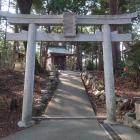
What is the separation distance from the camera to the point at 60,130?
9617 millimetres

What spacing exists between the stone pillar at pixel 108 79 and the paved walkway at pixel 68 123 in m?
0.63

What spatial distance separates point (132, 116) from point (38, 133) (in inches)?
130

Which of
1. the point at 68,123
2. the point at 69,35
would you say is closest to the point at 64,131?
the point at 68,123

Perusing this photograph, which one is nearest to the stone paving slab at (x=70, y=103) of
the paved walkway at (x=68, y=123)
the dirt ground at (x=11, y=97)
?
the paved walkway at (x=68, y=123)

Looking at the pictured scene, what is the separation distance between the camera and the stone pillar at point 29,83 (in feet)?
35.7

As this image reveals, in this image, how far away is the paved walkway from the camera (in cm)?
888

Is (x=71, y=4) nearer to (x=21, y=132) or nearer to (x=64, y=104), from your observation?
(x=64, y=104)

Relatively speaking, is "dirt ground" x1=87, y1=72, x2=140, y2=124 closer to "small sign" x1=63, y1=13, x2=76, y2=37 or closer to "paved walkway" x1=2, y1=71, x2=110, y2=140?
"paved walkway" x1=2, y1=71, x2=110, y2=140

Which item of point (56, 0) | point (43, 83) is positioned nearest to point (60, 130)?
point (43, 83)

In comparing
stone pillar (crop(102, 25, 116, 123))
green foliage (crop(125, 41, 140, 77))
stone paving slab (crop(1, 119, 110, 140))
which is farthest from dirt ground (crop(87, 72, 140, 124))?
stone paving slab (crop(1, 119, 110, 140))

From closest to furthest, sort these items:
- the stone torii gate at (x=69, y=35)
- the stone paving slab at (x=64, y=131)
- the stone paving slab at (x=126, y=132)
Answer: the stone paving slab at (x=126, y=132) → the stone paving slab at (x=64, y=131) → the stone torii gate at (x=69, y=35)

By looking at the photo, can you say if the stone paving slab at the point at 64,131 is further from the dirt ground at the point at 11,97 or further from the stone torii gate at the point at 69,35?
the stone torii gate at the point at 69,35

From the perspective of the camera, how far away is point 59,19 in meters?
11.5

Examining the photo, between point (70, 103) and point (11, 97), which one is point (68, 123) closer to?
point (70, 103)
